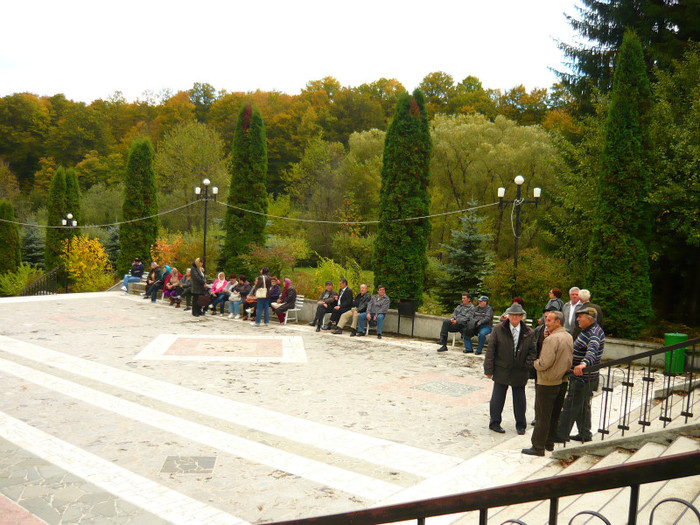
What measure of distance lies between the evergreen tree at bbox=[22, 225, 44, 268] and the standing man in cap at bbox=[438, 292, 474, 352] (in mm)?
35087

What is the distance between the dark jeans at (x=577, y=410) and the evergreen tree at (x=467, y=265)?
426 inches

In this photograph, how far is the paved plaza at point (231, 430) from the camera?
5.79 metres

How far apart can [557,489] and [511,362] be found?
6.30 meters

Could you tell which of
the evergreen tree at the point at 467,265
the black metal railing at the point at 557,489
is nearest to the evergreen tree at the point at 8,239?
the evergreen tree at the point at 467,265

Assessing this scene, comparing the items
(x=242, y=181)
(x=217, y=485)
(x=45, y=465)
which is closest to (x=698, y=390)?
(x=217, y=485)

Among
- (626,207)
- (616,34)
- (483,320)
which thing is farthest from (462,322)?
(616,34)

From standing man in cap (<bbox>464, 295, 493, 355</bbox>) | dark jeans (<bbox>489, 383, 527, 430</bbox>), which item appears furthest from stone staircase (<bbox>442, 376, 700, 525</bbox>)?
standing man in cap (<bbox>464, 295, 493, 355</bbox>)

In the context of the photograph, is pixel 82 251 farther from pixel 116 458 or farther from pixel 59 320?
pixel 116 458

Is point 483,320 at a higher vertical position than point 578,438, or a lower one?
higher

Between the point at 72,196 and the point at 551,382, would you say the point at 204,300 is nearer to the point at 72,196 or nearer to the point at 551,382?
the point at 551,382

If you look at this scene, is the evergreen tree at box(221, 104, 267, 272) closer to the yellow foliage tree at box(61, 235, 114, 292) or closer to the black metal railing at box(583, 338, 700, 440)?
the yellow foliage tree at box(61, 235, 114, 292)

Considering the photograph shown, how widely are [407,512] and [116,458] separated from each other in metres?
5.69

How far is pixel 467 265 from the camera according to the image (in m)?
18.3

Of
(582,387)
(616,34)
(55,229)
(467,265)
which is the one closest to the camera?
(582,387)
